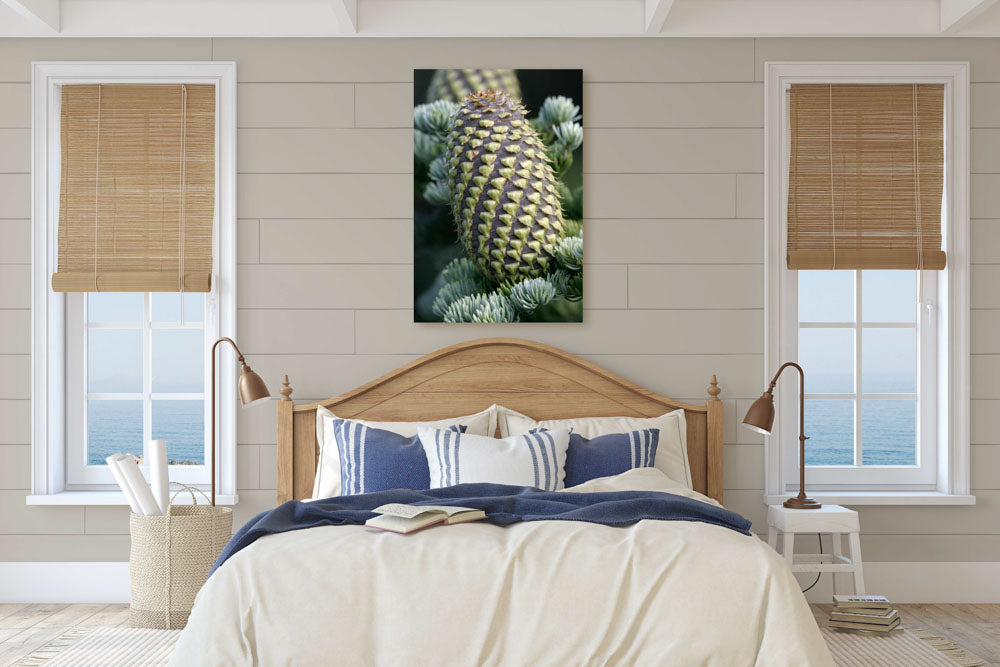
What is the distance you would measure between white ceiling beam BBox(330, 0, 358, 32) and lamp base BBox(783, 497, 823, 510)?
9.18 feet

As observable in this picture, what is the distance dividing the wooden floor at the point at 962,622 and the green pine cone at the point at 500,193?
2030mm

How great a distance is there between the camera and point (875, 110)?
383 centimetres

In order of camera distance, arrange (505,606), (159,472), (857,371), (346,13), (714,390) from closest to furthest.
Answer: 1. (505,606)
2. (159,472)
3. (346,13)
4. (714,390)
5. (857,371)

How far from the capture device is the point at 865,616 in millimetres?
3277

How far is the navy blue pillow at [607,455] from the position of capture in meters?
3.28

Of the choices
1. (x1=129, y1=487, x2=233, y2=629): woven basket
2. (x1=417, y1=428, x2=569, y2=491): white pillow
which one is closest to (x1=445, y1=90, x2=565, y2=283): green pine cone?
(x1=417, y1=428, x2=569, y2=491): white pillow

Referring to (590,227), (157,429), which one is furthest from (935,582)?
(157,429)

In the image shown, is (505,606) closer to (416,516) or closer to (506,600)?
(506,600)

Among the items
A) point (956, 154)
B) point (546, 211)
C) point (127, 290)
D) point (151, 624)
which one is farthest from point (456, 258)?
point (956, 154)

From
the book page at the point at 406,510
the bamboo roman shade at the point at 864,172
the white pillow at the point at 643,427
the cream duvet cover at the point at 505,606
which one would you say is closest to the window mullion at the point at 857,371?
the bamboo roman shade at the point at 864,172

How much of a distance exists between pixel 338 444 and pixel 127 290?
126 cm

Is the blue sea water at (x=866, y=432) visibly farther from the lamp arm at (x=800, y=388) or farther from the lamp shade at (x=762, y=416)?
the lamp shade at (x=762, y=416)

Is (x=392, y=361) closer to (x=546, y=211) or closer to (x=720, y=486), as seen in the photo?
(x=546, y=211)

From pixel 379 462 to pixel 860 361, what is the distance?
2.29m
